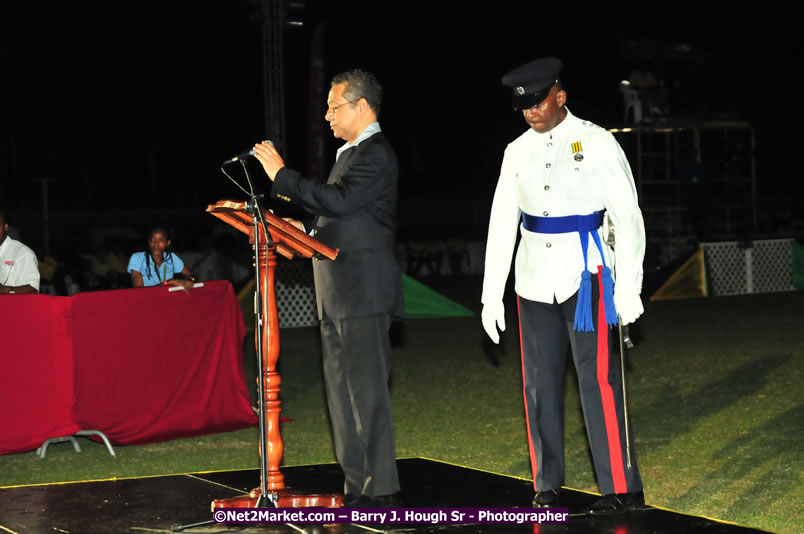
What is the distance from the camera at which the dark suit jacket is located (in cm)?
522

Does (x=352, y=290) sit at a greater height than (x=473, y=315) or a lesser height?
greater

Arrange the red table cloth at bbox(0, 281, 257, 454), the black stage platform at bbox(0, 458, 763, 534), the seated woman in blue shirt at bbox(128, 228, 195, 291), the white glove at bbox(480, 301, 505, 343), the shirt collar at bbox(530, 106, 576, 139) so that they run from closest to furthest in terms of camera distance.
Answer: the black stage platform at bbox(0, 458, 763, 534) < the shirt collar at bbox(530, 106, 576, 139) < the white glove at bbox(480, 301, 505, 343) < the red table cloth at bbox(0, 281, 257, 454) < the seated woman in blue shirt at bbox(128, 228, 195, 291)

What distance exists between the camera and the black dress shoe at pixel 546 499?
17.8 feet

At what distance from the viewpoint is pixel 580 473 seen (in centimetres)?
705

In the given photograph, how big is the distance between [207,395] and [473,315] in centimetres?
904

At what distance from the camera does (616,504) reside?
528 cm

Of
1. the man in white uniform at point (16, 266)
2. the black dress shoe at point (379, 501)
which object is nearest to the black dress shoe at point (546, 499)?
the black dress shoe at point (379, 501)

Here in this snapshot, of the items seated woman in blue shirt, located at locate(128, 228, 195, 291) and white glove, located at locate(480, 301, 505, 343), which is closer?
white glove, located at locate(480, 301, 505, 343)

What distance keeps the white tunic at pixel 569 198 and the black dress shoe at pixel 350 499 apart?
117 centimetres

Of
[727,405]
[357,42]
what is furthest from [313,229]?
[357,42]

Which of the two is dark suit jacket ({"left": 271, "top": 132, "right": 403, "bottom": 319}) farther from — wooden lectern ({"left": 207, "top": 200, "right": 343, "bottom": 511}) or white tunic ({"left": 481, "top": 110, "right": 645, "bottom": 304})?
white tunic ({"left": 481, "top": 110, "right": 645, "bottom": 304})

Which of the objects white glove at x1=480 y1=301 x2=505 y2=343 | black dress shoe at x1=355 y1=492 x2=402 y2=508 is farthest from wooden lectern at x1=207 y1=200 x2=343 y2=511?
white glove at x1=480 y1=301 x2=505 y2=343

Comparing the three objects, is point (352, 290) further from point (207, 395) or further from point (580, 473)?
point (207, 395)

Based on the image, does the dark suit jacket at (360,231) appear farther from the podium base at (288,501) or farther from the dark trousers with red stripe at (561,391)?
the podium base at (288,501)
